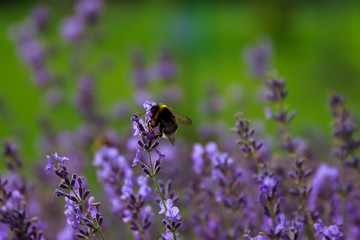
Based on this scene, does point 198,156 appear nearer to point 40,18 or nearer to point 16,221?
point 16,221

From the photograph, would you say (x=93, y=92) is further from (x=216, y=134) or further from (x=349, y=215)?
(x=349, y=215)

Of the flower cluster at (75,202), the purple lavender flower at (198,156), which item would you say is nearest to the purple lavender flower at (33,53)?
the purple lavender flower at (198,156)

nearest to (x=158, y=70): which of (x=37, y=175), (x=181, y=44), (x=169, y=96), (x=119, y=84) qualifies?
(x=169, y=96)

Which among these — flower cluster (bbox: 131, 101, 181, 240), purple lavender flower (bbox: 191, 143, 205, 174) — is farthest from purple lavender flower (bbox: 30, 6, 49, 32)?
flower cluster (bbox: 131, 101, 181, 240)

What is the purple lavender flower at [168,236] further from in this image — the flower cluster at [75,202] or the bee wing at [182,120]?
the bee wing at [182,120]

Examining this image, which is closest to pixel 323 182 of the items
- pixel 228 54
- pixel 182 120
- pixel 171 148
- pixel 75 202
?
pixel 182 120
